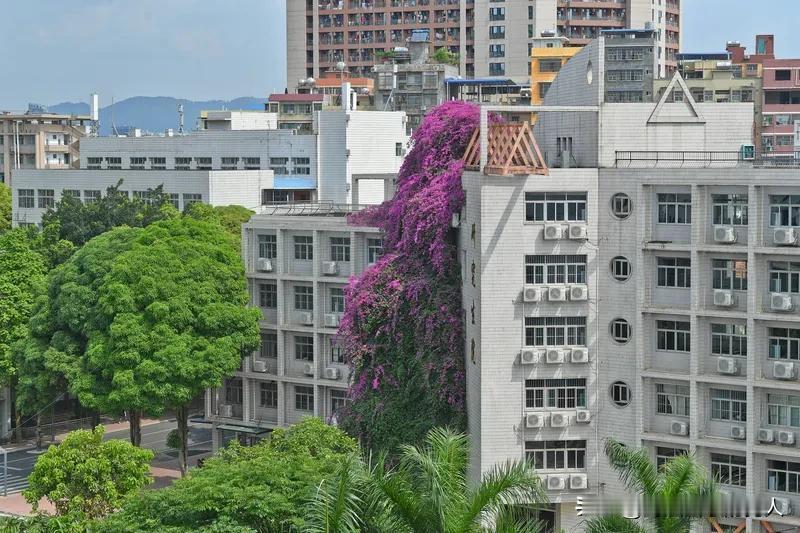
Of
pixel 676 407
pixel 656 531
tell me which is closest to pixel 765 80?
pixel 676 407

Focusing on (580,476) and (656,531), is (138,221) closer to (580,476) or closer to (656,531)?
(580,476)

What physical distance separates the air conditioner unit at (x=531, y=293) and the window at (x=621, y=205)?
9.67 ft

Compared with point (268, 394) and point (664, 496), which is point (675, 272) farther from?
point (268, 394)

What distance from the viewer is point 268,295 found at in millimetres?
61406

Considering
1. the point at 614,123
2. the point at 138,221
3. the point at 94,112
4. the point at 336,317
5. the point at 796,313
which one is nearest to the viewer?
the point at 796,313

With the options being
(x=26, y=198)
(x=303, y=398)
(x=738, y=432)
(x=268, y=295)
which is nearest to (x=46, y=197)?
(x=26, y=198)

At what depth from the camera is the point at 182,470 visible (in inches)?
2365

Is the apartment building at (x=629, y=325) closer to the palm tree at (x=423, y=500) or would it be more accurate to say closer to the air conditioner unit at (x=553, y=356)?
the air conditioner unit at (x=553, y=356)

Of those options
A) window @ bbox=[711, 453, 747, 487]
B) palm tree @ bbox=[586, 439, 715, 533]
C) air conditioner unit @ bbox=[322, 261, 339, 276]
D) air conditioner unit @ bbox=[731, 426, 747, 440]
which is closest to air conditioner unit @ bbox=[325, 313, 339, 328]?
air conditioner unit @ bbox=[322, 261, 339, 276]

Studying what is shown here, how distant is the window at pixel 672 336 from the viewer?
47031 mm

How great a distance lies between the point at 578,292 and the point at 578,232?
167 centimetres

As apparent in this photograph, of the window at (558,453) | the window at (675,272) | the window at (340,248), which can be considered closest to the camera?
the window at (675,272)

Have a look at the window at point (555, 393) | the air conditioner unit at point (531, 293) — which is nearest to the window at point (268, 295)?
the window at point (555, 393)

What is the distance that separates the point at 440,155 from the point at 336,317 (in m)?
8.94
